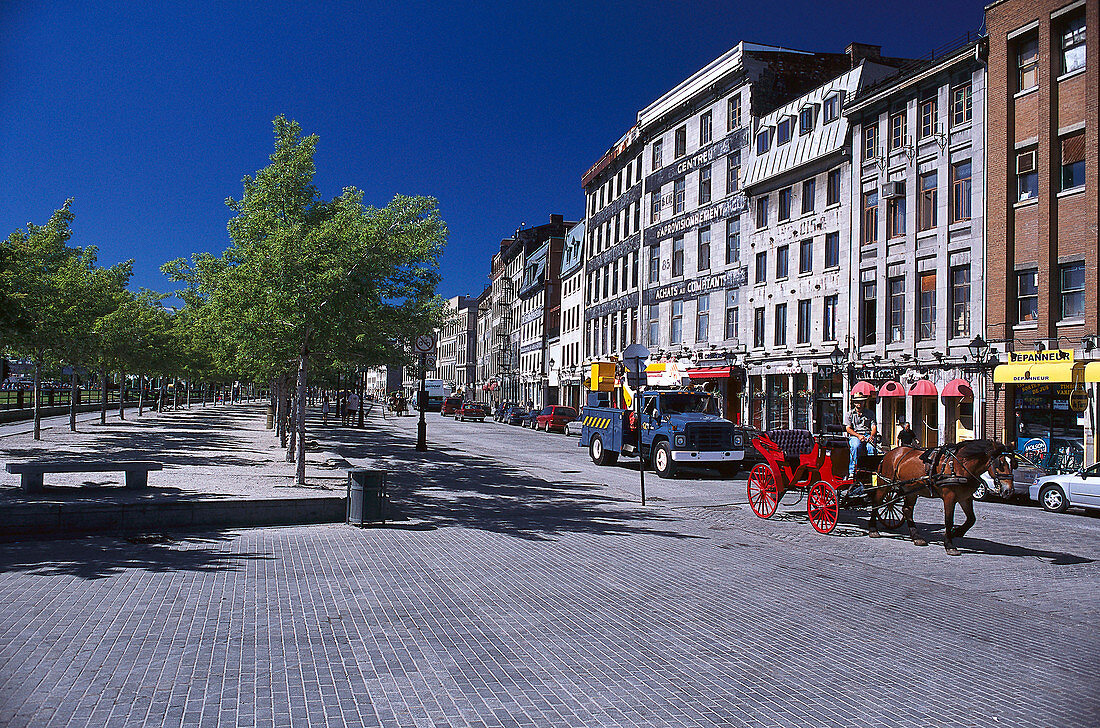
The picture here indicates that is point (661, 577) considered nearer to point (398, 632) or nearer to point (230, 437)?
point (398, 632)

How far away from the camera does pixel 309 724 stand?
5.06m

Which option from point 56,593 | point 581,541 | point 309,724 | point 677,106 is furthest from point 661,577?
point 677,106

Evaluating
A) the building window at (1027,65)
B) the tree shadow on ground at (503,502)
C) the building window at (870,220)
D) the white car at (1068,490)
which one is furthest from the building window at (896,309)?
the tree shadow on ground at (503,502)

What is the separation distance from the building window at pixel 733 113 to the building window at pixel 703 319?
350 inches

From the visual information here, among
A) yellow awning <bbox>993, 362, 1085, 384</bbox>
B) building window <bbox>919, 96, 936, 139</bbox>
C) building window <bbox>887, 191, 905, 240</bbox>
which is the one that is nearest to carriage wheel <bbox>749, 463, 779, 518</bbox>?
yellow awning <bbox>993, 362, 1085, 384</bbox>

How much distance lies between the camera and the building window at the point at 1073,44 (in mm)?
25125

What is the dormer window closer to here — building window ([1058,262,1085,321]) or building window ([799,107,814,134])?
building window ([799,107,814,134])

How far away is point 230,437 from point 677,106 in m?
31.3

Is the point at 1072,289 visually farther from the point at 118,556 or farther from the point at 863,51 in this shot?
the point at 118,556

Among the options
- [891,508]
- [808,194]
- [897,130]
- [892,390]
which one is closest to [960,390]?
[892,390]

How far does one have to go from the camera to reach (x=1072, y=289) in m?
25.2

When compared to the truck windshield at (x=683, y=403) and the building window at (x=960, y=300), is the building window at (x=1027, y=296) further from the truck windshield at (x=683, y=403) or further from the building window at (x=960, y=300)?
the truck windshield at (x=683, y=403)

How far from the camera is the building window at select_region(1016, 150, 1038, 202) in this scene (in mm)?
26500

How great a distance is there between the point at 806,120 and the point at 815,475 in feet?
91.9
